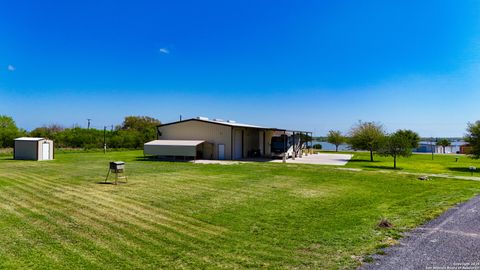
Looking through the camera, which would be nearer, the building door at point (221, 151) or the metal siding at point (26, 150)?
the metal siding at point (26, 150)

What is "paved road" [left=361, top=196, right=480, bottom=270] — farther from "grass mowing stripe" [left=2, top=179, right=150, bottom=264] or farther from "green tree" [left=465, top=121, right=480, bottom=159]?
"green tree" [left=465, top=121, right=480, bottom=159]

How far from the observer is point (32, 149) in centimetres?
2264

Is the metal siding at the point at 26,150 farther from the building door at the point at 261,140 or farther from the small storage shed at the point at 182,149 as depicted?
the building door at the point at 261,140

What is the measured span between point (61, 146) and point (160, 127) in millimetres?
16784

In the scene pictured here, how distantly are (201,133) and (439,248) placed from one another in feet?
72.5

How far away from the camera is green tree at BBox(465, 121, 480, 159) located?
23.1 metres

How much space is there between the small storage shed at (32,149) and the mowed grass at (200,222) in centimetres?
1170

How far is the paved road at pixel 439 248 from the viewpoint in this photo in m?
4.36

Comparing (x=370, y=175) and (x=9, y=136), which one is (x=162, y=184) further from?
(x=9, y=136)

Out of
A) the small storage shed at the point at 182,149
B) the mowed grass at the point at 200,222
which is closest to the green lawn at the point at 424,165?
the mowed grass at the point at 200,222

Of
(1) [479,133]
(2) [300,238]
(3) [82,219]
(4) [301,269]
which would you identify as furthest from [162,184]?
(1) [479,133]

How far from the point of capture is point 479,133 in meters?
23.0

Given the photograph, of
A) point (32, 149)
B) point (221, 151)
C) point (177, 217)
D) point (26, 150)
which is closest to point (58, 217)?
point (177, 217)

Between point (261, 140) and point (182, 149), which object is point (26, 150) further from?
point (261, 140)
